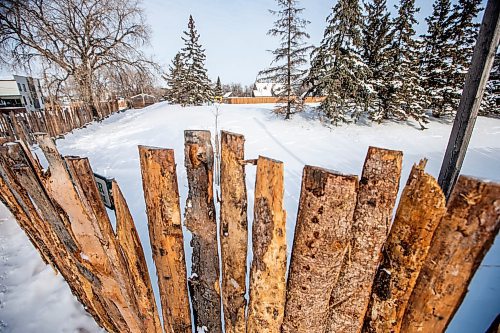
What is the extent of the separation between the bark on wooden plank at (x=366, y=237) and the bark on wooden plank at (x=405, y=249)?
4cm

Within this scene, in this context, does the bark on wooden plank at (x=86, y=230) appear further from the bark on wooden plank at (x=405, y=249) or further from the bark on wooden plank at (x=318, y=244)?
the bark on wooden plank at (x=405, y=249)

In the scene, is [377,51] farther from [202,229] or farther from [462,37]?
[202,229]

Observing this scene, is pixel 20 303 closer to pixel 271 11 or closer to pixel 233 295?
pixel 233 295

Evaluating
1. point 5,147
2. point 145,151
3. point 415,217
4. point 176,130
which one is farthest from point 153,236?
point 176,130

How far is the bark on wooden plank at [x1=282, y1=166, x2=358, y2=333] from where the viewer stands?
1.03m

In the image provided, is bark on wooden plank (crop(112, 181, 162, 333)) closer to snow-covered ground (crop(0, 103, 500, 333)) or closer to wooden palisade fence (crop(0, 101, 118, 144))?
snow-covered ground (crop(0, 103, 500, 333))

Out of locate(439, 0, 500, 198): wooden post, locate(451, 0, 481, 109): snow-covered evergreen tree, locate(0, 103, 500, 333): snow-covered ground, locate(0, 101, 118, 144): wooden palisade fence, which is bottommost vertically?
locate(0, 103, 500, 333): snow-covered ground

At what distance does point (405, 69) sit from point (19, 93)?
56161 millimetres

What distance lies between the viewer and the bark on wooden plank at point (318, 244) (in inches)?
40.4

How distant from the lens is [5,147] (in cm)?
137

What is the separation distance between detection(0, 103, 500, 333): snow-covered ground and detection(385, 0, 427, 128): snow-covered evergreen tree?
110 centimetres

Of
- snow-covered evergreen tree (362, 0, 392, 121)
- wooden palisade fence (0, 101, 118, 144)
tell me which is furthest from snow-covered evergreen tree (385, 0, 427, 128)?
wooden palisade fence (0, 101, 118, 144)

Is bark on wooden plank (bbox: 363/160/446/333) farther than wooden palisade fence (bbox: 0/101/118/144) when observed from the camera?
No

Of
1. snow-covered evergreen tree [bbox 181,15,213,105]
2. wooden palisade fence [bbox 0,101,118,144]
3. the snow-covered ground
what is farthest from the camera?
snow-covered evergreen tree [bbox 181,15,213,105]
